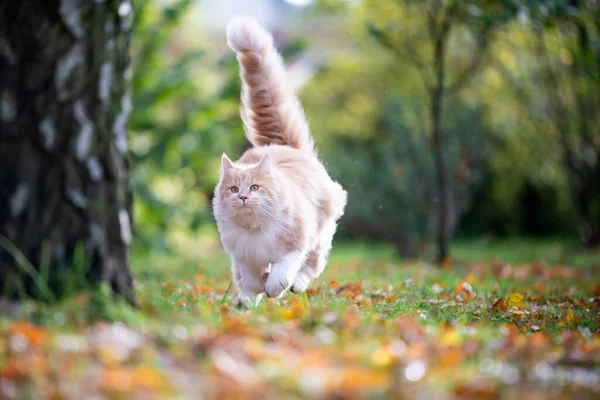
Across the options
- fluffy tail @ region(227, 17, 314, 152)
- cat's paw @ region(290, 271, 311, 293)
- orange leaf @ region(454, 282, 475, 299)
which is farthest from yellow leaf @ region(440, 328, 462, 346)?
fluffy tail @ region(227, 17, 314, 152)

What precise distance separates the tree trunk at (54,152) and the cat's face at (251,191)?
1.32 m

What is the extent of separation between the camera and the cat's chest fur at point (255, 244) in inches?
192

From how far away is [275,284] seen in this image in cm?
471

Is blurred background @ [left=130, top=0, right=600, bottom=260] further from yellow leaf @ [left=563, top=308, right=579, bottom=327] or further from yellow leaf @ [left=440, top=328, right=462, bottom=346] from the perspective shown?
yellow leaf @ [left=440, top=328, right=462, bottom=346]

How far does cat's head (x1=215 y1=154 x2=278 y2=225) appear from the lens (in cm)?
480

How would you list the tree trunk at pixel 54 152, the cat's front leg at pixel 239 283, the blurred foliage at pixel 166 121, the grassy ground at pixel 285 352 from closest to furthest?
the grassy ground at pixel 285 352 → the tree trunk at pixel 54 152 → the cat's front leg at pixel 239 283 → the blurred foliage at pixel 166 121

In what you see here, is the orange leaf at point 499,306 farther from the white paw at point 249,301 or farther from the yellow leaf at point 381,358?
the yellow leaf at point 381,358

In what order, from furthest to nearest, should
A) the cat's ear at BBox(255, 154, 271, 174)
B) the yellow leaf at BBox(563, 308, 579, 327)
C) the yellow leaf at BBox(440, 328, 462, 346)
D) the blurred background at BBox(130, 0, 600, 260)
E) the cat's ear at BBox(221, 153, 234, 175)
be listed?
the blurred background at BBox(130, 0, 600, 260), the cat's ear at BBox(221, 153, 234, 175), the cat's ear at BBox(255, 154, 271, 174), the yellow leaf at BBox(563, 308, 579, 327), the yellow leaf at BBox(440, 328, 462, 346)

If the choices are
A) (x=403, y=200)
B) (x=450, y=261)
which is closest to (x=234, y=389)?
(x=450, y=261)

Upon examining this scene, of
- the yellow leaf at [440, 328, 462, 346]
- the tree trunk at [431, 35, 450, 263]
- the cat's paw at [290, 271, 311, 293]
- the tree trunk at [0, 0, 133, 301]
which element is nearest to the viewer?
the yellow leaf at [440, 328, 462, 346]

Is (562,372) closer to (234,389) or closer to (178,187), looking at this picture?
(234,389)

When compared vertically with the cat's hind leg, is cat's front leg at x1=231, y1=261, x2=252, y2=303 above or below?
above

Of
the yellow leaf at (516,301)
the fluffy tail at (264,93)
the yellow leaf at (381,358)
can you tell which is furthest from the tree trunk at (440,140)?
the yellow leaf at (381,358)

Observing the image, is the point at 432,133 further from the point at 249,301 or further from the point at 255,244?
the point at 249,301
